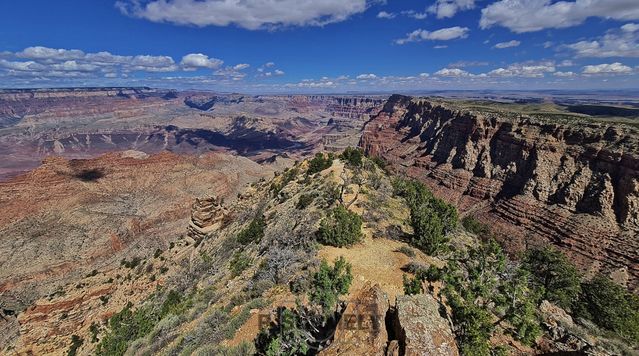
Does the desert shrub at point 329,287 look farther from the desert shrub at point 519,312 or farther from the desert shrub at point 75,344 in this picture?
the desert shrub at point 75,344

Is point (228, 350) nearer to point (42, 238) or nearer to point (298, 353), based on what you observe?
point (298, 353)

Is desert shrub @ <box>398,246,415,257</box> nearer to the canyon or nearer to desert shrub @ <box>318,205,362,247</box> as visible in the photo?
the canyon

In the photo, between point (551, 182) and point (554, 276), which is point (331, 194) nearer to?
point (554, 276)

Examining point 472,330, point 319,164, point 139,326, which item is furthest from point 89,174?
point 472,330

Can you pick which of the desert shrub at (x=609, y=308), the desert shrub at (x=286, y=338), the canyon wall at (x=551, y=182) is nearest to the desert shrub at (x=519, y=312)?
the desert shrub at (x=286, y=338)

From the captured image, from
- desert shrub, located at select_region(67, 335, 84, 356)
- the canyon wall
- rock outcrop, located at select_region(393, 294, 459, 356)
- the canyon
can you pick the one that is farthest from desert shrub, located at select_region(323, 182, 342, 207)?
the canyon wall
